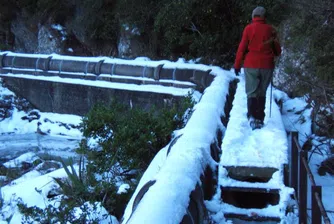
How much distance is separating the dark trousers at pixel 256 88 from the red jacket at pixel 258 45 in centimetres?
9

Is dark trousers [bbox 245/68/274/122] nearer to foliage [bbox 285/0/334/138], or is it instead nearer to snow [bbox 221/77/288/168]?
snow [bbox 221/77/288/168]

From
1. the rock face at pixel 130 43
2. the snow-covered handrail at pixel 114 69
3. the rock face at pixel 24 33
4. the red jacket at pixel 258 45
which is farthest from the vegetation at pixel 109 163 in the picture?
the rock face at pixel 24 33

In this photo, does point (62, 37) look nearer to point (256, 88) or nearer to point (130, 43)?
point (130, 43)

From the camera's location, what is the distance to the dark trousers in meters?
6.82

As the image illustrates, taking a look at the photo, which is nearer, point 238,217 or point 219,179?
point 238,217

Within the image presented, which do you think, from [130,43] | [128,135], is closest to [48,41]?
[130,43]

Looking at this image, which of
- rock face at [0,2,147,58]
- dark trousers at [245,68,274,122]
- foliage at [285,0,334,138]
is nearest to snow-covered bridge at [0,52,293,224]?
dark trousers at [245,68,274,122]

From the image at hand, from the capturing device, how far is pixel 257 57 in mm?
6793

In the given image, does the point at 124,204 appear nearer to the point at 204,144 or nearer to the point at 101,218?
the point at 101,218

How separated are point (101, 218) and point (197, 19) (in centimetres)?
1035

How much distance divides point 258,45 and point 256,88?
1.89 ft

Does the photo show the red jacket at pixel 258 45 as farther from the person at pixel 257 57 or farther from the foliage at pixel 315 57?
the foliage at pixel 315 57

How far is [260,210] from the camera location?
4828mm

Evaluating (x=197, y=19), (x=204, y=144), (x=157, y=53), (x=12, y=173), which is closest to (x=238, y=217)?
(x=204, y=144)
